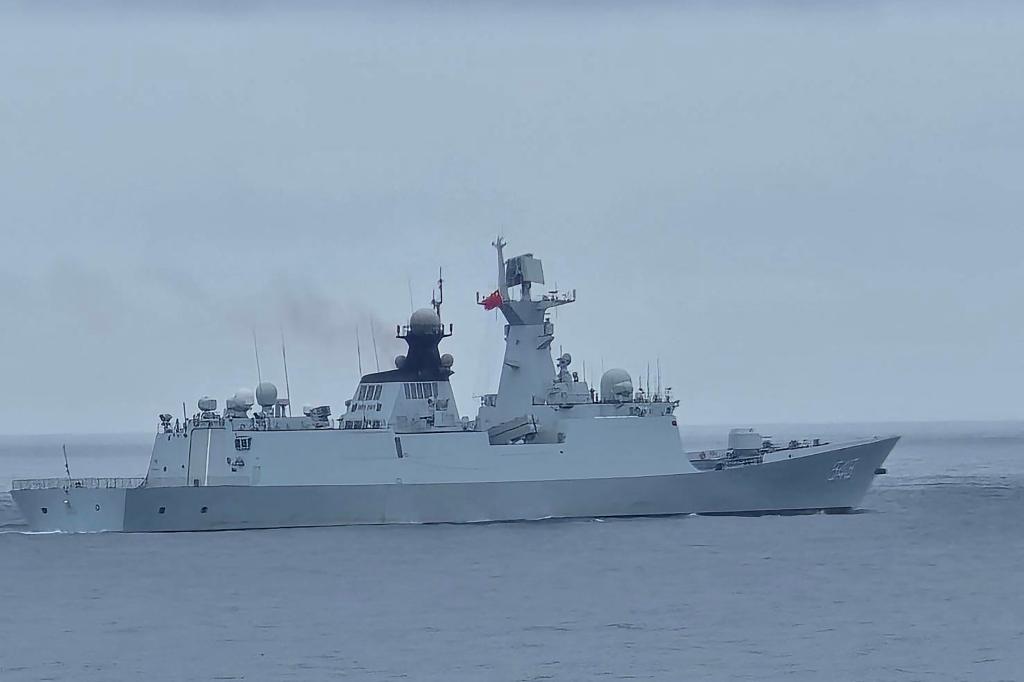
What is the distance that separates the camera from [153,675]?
2166 centimetres

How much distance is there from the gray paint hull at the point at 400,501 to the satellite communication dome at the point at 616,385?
93.4 inches

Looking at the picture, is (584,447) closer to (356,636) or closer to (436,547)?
(436,547)

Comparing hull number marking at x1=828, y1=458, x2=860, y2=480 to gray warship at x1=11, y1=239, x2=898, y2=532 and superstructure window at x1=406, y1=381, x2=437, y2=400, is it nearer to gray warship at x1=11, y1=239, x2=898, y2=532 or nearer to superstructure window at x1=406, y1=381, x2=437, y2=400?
gray warship at x1=11, y1=239, x2=898, y2=532

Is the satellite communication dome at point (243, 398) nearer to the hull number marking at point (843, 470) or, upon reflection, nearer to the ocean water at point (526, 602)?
the ocean water at point (526, 602)

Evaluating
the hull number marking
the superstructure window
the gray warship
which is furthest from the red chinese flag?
the hull number marking

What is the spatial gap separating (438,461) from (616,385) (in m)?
5.42

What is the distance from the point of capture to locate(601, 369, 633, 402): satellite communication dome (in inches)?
1559

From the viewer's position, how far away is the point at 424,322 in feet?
128

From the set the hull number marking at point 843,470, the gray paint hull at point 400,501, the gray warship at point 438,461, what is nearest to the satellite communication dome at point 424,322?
the gray warship at point 438,461

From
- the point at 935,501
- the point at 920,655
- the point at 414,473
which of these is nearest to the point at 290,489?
the point at 414,473

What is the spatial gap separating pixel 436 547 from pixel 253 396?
6991 millimetres

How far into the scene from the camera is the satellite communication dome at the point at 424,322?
3906cm

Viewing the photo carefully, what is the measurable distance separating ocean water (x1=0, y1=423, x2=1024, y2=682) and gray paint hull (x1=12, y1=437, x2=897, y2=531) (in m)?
0.41

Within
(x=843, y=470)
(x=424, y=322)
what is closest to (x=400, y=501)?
(x=424, y=322)
